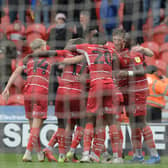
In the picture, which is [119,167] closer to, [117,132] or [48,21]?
[117,132]

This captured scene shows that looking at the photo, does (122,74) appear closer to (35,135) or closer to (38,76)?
(38,76)

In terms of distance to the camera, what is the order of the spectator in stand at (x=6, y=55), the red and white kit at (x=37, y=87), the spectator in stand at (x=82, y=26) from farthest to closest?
the spectator in stand at (x=6, y=55) < the spectator in stand at (x=82, y=26) < the red and white kit at (x=37, y=87)

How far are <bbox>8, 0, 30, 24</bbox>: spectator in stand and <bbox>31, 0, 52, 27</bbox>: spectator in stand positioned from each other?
0.13 m

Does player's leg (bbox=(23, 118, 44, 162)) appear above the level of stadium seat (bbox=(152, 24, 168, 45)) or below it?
below

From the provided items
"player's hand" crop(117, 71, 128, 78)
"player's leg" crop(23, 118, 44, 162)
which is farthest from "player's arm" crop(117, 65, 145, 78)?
Result: "player's leg" crop(23, 118, 44, 162)

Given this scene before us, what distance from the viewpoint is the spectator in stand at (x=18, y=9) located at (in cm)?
888

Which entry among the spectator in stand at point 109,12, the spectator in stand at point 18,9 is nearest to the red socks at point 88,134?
the spectator in stand at point 109,12

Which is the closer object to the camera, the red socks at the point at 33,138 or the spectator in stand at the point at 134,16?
the red socks at the point at 33,138

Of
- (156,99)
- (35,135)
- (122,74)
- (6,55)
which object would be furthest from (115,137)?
(6,55)

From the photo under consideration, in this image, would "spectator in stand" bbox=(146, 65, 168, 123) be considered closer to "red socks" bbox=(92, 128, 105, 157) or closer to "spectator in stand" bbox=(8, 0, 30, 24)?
"red socks" bbox=(92, 128, 105, 157)

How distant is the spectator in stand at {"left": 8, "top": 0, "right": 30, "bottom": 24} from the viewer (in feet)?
29.1

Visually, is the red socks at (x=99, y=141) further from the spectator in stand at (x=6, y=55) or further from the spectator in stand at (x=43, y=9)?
the spectator in stand at (x=43, y=9)

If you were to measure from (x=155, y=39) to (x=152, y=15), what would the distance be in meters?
0.42

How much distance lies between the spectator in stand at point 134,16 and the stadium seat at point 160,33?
0.87m
